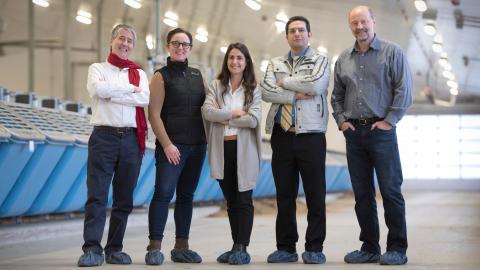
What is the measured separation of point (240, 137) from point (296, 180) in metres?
0.53

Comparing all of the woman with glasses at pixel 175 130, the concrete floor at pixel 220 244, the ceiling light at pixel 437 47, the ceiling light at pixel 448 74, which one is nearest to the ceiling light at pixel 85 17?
the concrete floor at pixel 220 244

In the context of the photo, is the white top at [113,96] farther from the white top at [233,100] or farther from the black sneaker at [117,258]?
the black sneaker at [117,258]

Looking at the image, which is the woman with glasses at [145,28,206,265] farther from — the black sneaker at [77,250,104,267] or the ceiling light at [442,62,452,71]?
the ceiling light at [442,62,452,71]

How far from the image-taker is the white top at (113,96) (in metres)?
5.97

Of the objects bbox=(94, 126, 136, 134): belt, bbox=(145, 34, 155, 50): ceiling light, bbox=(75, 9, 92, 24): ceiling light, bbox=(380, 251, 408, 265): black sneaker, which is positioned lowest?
bbox=(380, 251, 408, 265): black sneaker

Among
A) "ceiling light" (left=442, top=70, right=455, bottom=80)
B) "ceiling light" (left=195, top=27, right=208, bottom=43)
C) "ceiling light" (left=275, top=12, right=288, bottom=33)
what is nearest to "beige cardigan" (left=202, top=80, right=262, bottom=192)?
"ceiling light" (left=195, top=27, right=208, bottom=43)

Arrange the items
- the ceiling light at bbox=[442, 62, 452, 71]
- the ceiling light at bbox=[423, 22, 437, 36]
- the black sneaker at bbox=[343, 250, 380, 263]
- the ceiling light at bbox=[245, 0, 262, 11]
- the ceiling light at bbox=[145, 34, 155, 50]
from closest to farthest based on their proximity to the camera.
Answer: the black sneaker at bbox=[343, 250, 380, 263] < the ceiling light at bbox=[145, 34, 155, 50] < the ceiling light at bbox=[245, 0, 262, 11] < the ceiling light at bbox=[423, 22, 437, 36] < the ceiling light at bbox=[442, 62, 452, 71]

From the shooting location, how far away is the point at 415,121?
46.2 metres

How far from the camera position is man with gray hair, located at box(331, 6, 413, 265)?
6.18m

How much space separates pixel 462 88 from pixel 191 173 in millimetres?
32594

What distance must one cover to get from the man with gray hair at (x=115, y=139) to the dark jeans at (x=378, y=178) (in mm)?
1555

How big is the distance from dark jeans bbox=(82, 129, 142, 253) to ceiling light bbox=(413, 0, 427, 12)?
12.7 meters

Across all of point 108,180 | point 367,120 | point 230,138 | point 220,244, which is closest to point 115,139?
point 108,180

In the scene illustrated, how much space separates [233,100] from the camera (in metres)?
6.35
